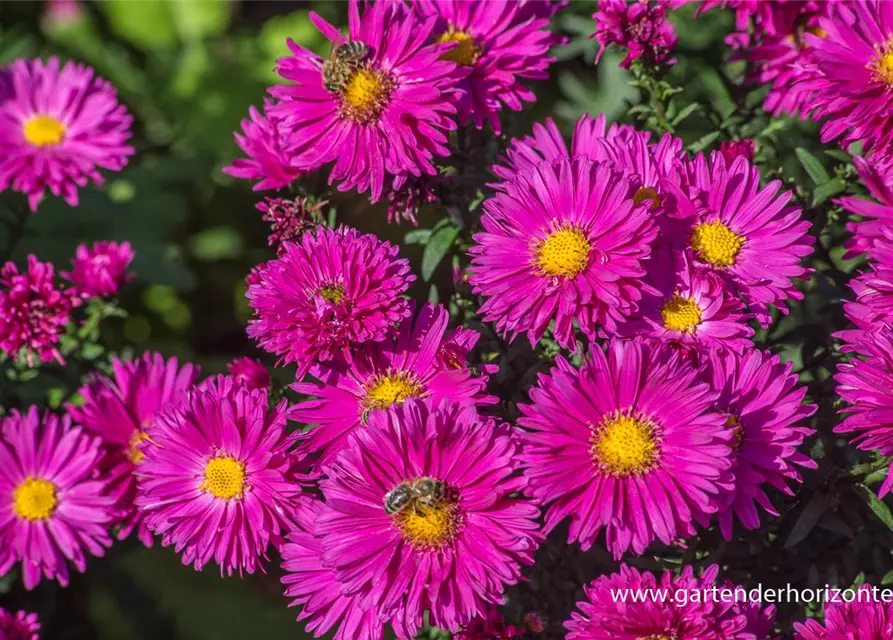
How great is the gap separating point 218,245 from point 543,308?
1899mm

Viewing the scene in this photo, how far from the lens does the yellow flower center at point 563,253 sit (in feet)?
4.65

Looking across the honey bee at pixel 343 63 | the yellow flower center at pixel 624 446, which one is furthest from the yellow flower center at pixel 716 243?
the honey bee at pixel 343 63

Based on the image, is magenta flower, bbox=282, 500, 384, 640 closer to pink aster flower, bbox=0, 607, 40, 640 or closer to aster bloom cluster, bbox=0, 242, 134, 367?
pink aster flower, bbox=0, 607, 40, 640

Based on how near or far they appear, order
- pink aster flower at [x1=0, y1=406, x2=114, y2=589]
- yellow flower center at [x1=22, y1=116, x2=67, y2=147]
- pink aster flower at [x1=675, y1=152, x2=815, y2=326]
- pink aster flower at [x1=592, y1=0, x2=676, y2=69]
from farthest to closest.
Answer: yellow flower center at [x1=22, y1=116, x2=67, y2=147], pink aster flower at [x1=0, y1=406, x2=114, y2=589], pink aster flower at [x1=592, y1=0, x2=676, y2=69], pink aster flower at [x1=675, y1=152, x2=815, y2=326]

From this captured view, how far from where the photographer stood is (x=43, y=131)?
89.3 inches

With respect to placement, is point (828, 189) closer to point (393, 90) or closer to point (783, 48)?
point (783, 48)

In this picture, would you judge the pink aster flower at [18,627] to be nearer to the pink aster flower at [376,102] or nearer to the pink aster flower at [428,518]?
the pink aster flower at [428,518]

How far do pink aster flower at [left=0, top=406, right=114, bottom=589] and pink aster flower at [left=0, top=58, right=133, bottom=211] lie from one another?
0.55m

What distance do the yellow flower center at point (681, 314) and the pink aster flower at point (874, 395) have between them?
238mm

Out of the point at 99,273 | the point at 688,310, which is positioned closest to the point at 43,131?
the point at 99,273

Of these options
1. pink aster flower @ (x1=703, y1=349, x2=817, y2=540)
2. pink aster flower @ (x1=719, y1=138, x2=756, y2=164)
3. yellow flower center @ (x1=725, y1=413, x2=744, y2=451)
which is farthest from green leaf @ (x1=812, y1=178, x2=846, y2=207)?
yellow flower center @ (x1=725, y1=413, x2=744, y2=451)

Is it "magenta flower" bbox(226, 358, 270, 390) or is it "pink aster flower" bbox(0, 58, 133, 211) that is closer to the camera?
"magenta flower" bbox(226, 358, 270, 390)

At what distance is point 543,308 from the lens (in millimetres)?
1411

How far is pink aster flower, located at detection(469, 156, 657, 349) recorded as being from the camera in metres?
1.37
